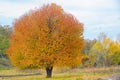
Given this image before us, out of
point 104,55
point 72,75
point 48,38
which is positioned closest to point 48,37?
point 48,38

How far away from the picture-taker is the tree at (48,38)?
53.5 meters

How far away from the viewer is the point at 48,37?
53.6m

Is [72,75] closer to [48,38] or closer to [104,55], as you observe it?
[48,38]

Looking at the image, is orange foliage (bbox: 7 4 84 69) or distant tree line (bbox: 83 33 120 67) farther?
distant tree line (bbox: 83 33 120 67)

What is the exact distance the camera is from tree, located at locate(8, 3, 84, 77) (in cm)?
5353

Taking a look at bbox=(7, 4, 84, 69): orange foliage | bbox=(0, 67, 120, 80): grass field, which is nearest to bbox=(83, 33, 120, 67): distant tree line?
bbox=(0, 67, 120, 80): grass field

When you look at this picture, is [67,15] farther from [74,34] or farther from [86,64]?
[86,64]

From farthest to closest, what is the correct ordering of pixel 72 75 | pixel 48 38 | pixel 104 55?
pixel 104 55
pixel 72 75
pixel 48 38

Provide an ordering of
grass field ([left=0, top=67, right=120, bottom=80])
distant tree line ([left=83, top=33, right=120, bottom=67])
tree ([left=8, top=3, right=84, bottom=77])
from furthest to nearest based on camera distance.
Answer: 1. distant tree line ([left=83, top=33, right=120, bottom=67])
2. tree ([left=8, top=3, right=84, bottom=77])
3. grass field ([left=0, top=67, right=120, bottom=80])

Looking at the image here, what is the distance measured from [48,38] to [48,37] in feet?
0.47

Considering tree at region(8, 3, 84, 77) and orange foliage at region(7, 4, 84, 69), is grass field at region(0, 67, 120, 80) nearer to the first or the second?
tree at region(8, 3, 84, 77)

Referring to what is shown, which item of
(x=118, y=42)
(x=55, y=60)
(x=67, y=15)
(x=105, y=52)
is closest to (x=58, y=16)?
(x=67, y=15)

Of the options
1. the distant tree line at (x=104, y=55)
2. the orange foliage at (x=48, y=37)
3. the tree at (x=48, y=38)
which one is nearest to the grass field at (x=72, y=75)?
the tree at (x=48, y=38)

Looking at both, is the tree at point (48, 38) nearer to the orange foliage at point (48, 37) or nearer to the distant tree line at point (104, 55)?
the orange foliage at point (48, 37)
